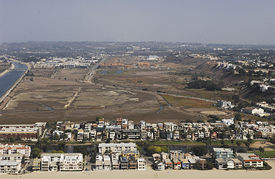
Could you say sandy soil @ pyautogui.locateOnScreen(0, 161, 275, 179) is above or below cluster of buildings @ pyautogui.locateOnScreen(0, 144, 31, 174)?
below

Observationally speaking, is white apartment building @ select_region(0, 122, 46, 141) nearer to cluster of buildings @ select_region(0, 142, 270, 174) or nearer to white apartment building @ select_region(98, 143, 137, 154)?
cluster of buildings @ select_region(0, 142, 270, 174)

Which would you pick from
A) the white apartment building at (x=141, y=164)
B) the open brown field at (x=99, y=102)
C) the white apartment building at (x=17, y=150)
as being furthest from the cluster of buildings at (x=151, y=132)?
the white apartment building at (x=141, y=164)

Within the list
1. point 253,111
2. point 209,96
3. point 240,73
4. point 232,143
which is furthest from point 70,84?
point 232,143

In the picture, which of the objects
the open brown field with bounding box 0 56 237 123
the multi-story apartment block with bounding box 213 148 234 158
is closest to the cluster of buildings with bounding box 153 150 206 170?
the multi-story apartment block with bounding box 213 148 234 158

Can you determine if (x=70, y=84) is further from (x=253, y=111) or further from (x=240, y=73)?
(x=253, y=111)

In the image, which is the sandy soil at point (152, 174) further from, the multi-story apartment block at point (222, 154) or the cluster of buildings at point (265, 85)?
the cluster of buildings at point (265, 85)
